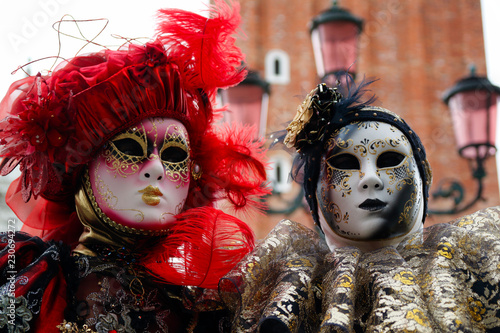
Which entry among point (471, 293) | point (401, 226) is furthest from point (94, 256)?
point (471, 293)

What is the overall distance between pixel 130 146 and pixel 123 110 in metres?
0.14

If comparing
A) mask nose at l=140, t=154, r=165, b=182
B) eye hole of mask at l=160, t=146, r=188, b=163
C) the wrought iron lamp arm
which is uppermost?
eye hole of mask at l=160, t=146, r=188, b=163

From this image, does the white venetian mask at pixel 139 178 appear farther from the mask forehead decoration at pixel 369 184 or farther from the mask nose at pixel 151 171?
the mask forehead decoration at pixel 369 184

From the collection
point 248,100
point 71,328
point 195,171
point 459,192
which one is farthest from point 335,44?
point 71,328

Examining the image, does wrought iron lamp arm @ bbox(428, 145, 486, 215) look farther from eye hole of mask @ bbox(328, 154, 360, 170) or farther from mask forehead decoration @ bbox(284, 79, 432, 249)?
eye hole of mask @ bbox(328, 154, 360, 170)

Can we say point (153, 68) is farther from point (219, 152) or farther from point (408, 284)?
point (408, 284)

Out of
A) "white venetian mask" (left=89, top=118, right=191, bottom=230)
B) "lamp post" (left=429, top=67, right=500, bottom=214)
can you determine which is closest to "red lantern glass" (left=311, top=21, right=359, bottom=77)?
"lamp post" (left=429, top=67, right=500, bottom=214)

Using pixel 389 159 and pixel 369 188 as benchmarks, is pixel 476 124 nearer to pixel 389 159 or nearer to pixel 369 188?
pixel 389 159

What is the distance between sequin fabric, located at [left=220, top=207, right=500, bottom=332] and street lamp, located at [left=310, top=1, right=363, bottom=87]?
274 centimetres

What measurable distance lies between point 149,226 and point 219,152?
0.55 meters

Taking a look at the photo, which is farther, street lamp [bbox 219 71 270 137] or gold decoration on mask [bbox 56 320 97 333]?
street lamp [bbox 219 71 270 137]

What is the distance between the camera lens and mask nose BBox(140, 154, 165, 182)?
2.35 meters

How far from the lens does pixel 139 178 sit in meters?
2.34

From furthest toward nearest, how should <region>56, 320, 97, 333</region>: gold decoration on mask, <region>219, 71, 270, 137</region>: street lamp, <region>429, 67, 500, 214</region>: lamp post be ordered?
<region>429, 67, 500, 214</region>: lamp post → <region>219, 71, 270, 137</region>: street lamp → <region>56, 320, 97, 333</region>: gold decoration on mask
